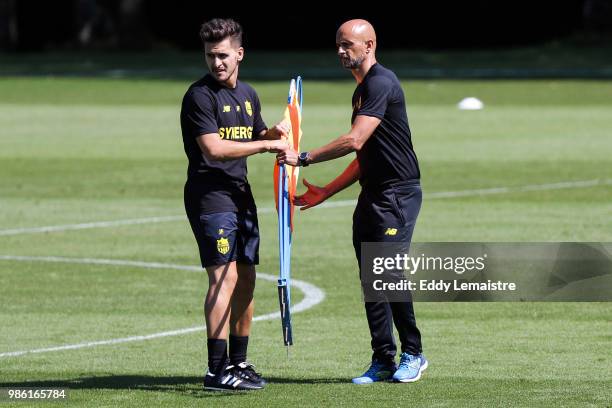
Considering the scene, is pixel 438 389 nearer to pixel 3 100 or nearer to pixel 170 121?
pixel 170 121

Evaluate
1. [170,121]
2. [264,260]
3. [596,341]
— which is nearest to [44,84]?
[170,121]

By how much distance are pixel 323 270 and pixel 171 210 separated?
17.7 ft

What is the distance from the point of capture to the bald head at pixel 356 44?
379 inches

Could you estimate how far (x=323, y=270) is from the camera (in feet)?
50.4

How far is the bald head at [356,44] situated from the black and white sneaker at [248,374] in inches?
76.0

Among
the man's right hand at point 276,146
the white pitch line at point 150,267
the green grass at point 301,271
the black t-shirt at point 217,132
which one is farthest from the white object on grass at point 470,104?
the man's right hand at point 276,146

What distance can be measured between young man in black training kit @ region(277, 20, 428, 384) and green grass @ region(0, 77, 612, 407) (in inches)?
9.0

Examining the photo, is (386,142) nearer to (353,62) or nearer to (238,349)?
(353,62)

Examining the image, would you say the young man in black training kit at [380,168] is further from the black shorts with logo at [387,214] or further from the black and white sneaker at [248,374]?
the black and white sneaker at [248,374]

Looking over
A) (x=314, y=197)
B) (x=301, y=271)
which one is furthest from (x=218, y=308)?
(x=301, y=271)

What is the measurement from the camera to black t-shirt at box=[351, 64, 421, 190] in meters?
9.71

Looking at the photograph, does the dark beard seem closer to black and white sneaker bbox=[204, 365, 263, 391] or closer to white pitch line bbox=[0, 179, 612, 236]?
black and white sneaker bbox=[204, 365, 263, 391]

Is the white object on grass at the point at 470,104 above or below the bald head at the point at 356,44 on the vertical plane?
below

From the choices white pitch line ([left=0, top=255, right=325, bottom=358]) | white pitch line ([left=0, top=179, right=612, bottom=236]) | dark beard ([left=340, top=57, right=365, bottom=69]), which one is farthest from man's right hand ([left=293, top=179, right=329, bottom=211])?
white pitch line ([left=0, top=179, right=612, bottom=236])
